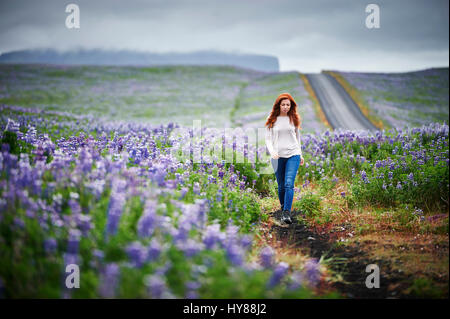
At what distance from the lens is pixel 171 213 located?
3.31 m

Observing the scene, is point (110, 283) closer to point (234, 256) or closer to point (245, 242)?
point (234, 256)

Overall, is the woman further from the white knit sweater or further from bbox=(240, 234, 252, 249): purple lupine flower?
bbox=(240, 234, 252, 249): purple lupine flower


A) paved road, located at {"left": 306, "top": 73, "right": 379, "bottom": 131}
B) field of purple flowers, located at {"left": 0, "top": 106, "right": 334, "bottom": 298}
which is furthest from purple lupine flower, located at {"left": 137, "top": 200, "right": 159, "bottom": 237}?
paved road, located at {"left": 306, "top": 73, "right": 379, "bottom": 131}

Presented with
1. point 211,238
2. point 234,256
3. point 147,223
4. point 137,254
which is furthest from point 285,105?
point 137,254

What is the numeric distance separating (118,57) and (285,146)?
80304 mm

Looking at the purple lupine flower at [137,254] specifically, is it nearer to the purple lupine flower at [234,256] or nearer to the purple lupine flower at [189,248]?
the purple lupine flower at [189,248]

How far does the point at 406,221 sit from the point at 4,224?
5589 mm

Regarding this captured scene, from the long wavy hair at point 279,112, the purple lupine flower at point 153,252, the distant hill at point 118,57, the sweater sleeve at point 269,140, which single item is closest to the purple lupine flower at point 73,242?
the purple lupine flower at point 153,252

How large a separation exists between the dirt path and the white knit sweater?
1.35m

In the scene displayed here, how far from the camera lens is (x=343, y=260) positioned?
4.00 meters

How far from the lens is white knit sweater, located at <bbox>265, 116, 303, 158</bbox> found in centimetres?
529

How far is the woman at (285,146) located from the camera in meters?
5.18

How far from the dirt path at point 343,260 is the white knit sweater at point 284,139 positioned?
4.44ft

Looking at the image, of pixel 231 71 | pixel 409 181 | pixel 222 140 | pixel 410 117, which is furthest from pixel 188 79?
pixel 409 181
